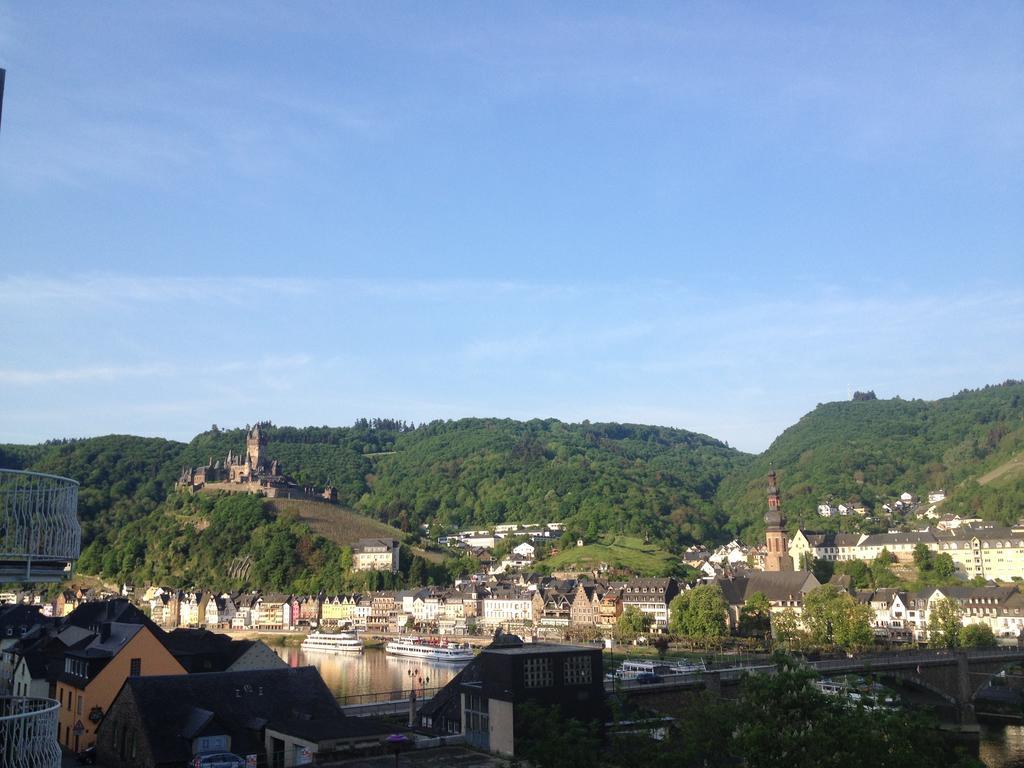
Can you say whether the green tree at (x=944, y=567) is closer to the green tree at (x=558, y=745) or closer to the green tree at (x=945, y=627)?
the green tree at (x=945, y=627)

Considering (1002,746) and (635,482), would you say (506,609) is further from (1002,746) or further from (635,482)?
(635,482)

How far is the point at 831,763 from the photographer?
55.0 ft

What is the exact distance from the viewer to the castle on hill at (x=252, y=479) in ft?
494

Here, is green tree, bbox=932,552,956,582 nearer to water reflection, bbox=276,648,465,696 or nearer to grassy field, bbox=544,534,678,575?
grassy field, bbox=544,534,678,575

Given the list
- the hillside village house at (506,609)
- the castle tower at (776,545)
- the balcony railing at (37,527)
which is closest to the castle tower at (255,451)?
the hillside village house at (506,609)

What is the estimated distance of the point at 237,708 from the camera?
91.8 ft

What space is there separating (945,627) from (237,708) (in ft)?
183

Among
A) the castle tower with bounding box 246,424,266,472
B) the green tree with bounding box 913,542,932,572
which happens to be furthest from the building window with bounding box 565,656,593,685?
the castle tower with bounding box 246,424,266,472

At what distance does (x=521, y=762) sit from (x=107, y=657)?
602 inches

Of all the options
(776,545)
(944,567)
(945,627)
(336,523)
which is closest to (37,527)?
(945,627)

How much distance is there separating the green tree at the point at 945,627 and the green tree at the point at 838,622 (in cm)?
435

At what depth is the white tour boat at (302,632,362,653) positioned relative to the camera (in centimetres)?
8594

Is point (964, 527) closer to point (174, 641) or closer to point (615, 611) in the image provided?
point (615, 611)

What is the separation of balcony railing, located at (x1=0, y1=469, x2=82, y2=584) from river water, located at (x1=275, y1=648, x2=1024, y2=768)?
26.2 metres
